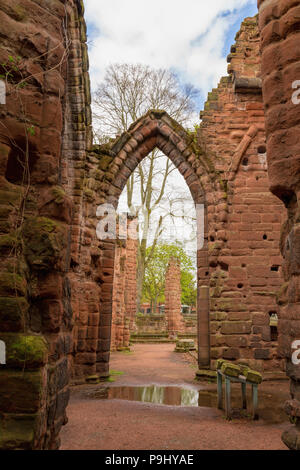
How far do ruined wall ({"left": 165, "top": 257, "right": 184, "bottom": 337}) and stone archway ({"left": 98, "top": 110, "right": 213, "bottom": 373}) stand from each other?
12.4m

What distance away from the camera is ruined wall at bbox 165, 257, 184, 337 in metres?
20.0

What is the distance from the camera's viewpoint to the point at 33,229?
2.23 meters

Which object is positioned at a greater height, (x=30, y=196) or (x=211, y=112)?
(x=211, y=112)

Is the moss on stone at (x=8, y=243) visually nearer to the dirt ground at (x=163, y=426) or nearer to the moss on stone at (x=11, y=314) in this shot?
the moss on stone at (x=11, y=314)

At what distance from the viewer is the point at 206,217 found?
8.34 m

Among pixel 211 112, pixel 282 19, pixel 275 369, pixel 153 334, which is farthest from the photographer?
pixel 153 334

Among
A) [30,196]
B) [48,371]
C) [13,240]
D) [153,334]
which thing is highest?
[30,196]

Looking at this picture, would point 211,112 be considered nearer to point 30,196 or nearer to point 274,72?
point 274,72

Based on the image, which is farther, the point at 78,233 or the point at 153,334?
the point at 153,334

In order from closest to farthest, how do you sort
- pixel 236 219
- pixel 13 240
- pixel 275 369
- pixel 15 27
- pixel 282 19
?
pixel 13 240 → pixel 15 27 → pixel 282 19 → pixel 275 369 → pixel 236 219

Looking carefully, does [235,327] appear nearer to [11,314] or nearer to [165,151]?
[165,151]

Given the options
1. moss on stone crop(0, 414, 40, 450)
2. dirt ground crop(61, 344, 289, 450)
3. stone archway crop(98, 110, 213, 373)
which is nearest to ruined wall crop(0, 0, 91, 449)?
moss on stone crop(0, 414, 40, 450)
